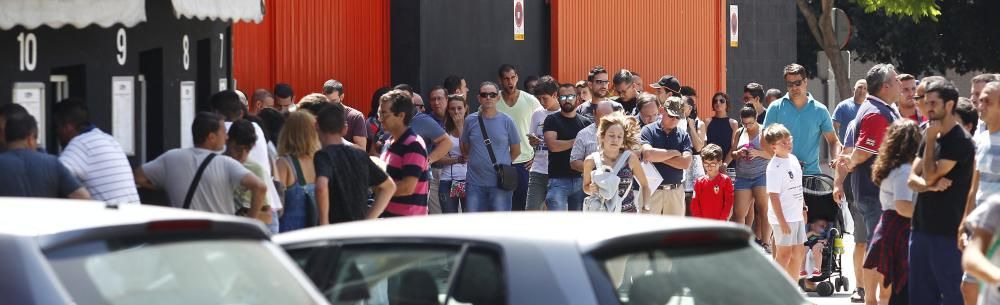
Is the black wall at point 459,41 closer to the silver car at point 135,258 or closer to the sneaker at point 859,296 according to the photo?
the sneaker at point 859,296

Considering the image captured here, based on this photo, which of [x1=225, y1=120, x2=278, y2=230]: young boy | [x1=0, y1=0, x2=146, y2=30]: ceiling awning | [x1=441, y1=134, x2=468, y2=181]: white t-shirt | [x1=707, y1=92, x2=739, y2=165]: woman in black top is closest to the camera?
[x1=225, y1=120, x2=278, y2=230]: young boy

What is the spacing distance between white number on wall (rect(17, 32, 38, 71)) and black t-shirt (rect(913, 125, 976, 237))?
17.2 feet

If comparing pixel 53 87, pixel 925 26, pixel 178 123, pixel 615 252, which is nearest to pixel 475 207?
pixel 178 123

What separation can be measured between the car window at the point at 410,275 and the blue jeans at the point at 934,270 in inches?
160

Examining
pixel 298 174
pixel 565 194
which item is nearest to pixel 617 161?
pixel 565 194

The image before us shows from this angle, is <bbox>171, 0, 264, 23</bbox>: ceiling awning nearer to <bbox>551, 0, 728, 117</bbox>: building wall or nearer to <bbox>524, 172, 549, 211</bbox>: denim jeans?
<bbox>524, 172, 549, 211</bbox>: denim jeans

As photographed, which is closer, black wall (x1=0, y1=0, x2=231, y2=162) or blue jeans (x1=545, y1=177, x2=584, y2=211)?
black wall (x1=0, y1=0, x2=231, y2=162)

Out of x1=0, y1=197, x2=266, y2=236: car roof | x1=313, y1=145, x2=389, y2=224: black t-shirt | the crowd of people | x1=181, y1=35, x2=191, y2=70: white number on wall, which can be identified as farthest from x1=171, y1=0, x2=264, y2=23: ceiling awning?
x1=0, y1=197, x2=266, y2=236: car roof

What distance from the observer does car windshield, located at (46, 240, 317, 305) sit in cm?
441

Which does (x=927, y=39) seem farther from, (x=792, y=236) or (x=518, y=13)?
(x=792, y=236)

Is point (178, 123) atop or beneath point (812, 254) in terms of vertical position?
atop

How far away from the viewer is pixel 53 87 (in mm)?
10531

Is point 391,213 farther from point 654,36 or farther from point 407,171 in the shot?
point 654,36

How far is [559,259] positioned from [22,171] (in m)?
3.25
